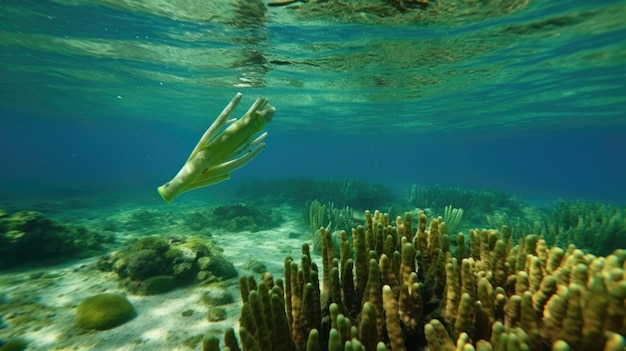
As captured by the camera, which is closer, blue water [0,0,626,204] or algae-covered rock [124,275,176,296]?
algae-covered rock [124,275,176,296]

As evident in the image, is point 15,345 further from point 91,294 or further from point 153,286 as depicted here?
point 153,286

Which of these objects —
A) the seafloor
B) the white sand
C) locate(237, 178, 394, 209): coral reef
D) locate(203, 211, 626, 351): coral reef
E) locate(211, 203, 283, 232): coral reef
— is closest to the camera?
locate(203, 211, 626, 351): coral reef

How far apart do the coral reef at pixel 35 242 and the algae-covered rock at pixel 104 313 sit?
5.22 metres

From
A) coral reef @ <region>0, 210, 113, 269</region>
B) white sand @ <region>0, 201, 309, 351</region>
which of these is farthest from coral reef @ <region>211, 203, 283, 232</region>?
coral reef @ <region>0, 210, 113, 269</region>

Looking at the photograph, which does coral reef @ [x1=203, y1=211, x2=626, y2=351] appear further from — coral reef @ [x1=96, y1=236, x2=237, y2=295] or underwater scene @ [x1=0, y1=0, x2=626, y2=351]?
coral reef @ [x1=96, y1=236, x2=237, y2=295]

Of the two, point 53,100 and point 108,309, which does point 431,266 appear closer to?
point 108,309

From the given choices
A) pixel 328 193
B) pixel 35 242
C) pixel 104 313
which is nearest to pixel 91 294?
pixel 104 313

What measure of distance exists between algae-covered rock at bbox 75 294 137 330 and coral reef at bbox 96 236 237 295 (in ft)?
2.77

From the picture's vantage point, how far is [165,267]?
22.7 feet

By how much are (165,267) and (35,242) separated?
5663mm

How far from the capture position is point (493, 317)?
6.88ft

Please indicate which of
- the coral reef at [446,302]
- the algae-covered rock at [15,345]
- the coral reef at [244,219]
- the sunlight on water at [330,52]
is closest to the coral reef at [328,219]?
the coral reef at [244,219]

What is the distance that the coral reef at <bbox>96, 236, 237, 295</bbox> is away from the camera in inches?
259

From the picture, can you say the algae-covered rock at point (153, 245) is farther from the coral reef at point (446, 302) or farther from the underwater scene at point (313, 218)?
the coral reef at point (446, 302)
